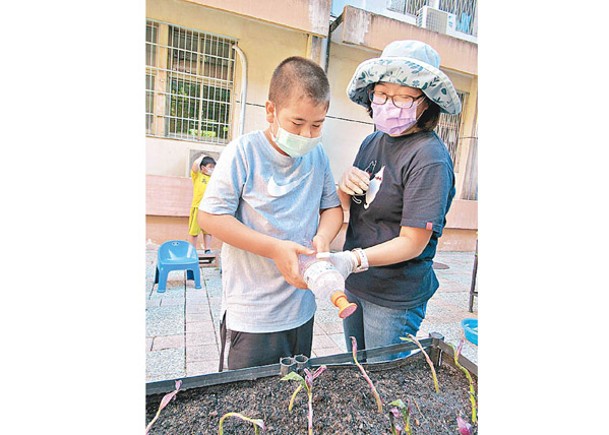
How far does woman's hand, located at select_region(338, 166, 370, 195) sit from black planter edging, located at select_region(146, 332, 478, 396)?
38 cm

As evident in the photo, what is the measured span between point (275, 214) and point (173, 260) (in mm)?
1071

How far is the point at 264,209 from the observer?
0.74 meters

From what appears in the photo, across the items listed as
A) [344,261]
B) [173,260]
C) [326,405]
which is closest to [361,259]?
[344,261]

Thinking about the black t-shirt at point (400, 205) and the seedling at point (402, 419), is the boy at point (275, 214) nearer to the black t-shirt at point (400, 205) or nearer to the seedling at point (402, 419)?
the black t-shirt at point (400, 205)

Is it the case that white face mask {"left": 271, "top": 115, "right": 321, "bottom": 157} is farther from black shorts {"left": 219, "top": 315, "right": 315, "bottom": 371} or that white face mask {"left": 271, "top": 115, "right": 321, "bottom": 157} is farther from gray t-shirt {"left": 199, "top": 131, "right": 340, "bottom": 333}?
black shorts {"left": 219, "top": 315, "right": 315, "bottom": 371}

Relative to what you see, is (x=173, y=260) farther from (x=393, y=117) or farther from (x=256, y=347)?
(x=393, y=117)

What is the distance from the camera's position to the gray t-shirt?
0.71 metres

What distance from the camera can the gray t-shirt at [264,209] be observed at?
709 millimetres

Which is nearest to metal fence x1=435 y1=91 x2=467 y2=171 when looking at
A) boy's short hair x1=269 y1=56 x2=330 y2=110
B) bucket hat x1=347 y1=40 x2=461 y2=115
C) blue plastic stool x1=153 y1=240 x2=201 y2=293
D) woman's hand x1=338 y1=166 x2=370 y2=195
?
bucket hat x1=347 y1=40 x2=461 y2=115

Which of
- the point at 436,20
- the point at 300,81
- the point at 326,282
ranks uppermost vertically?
the point at 436,20

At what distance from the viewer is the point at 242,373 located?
614 millimetres
